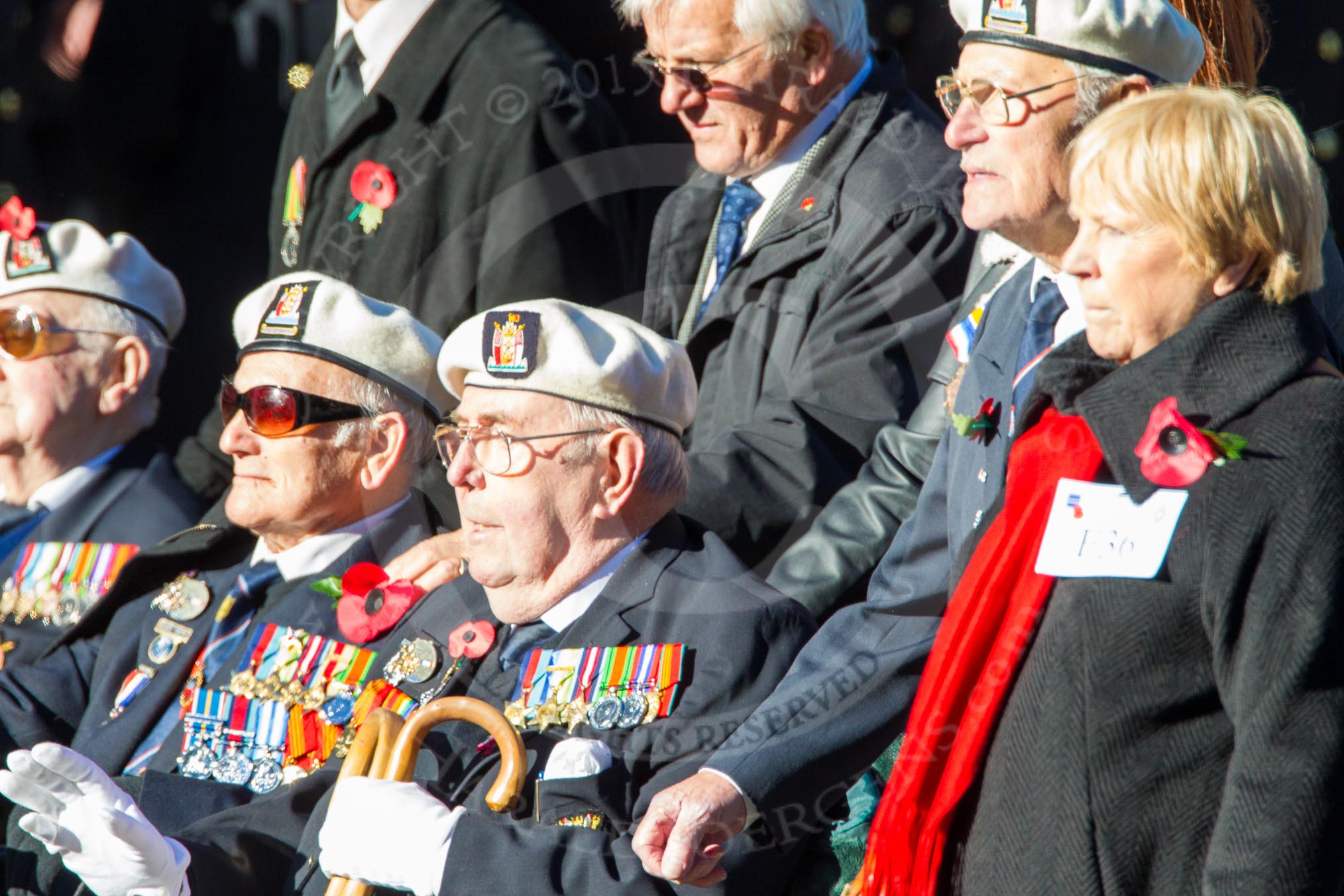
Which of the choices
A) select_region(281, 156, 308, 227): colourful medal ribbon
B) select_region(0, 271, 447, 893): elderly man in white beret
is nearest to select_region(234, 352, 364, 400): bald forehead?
select_region(0, 271, 447, 893): elderly man in white beret

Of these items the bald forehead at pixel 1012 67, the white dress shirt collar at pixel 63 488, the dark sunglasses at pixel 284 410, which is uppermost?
the bald forehead at pixel 1012 67

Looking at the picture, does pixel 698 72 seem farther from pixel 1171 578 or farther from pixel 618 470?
pixel 1171 578

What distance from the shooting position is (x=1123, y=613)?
2.18 metres

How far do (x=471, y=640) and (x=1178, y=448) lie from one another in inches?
66.2

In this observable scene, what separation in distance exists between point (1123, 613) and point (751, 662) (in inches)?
40.8

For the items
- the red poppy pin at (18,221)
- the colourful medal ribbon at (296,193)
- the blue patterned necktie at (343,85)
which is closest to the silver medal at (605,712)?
the colourful medal ribbon at (296,193)

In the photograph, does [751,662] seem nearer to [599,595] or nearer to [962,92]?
[599,595]

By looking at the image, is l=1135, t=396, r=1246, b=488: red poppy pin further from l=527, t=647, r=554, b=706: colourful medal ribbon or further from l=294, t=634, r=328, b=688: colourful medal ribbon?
l=294, t=634, r=328, b=688: colourful medal ribbon

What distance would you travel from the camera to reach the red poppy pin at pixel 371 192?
4.65 meters

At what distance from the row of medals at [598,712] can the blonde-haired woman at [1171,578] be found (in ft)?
2.46

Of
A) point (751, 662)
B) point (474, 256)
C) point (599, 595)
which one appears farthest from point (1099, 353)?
point (474, 256)

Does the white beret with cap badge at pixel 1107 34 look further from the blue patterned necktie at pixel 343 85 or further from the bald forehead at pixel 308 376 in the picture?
the blue patterned necktie at pixel 343 85

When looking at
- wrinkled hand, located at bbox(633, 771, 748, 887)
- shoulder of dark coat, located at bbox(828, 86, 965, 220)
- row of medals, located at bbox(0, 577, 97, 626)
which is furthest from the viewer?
row of medals, located at bbox(0, 577, 97, 626)

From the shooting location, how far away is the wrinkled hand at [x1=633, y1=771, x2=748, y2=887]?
8.50 feet
